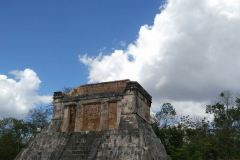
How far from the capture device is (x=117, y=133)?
11695mm

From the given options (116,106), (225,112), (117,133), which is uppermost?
(225,112)

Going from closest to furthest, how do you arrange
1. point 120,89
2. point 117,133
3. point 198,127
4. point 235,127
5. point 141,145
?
point 141,145 < point 117,133 < point 120,89 < point 235,127 < point 198,127

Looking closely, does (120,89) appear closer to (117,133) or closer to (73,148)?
(117,133)

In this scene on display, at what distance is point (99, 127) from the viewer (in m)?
12.4

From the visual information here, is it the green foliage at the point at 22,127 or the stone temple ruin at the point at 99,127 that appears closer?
the stone temple ruin at the point at 99,127

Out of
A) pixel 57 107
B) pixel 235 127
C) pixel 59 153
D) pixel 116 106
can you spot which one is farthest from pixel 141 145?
pixel 235 127

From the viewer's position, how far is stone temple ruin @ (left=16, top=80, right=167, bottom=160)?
36.9ft

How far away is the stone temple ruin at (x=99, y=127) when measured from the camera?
11234 mm

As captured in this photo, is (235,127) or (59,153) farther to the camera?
(235,127)

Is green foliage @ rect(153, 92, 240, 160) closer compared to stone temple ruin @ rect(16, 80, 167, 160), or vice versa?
stone temple ruin @ rect(16, 80, 167, 160)

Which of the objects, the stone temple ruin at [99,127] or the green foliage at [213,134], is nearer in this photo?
the stone temple ruin at [99,127]

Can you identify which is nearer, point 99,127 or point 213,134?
point 99,127

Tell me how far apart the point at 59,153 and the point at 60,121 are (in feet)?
5.14

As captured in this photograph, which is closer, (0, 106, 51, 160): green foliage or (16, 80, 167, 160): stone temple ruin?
(16, 80, 167, 160): stone temple ruin
